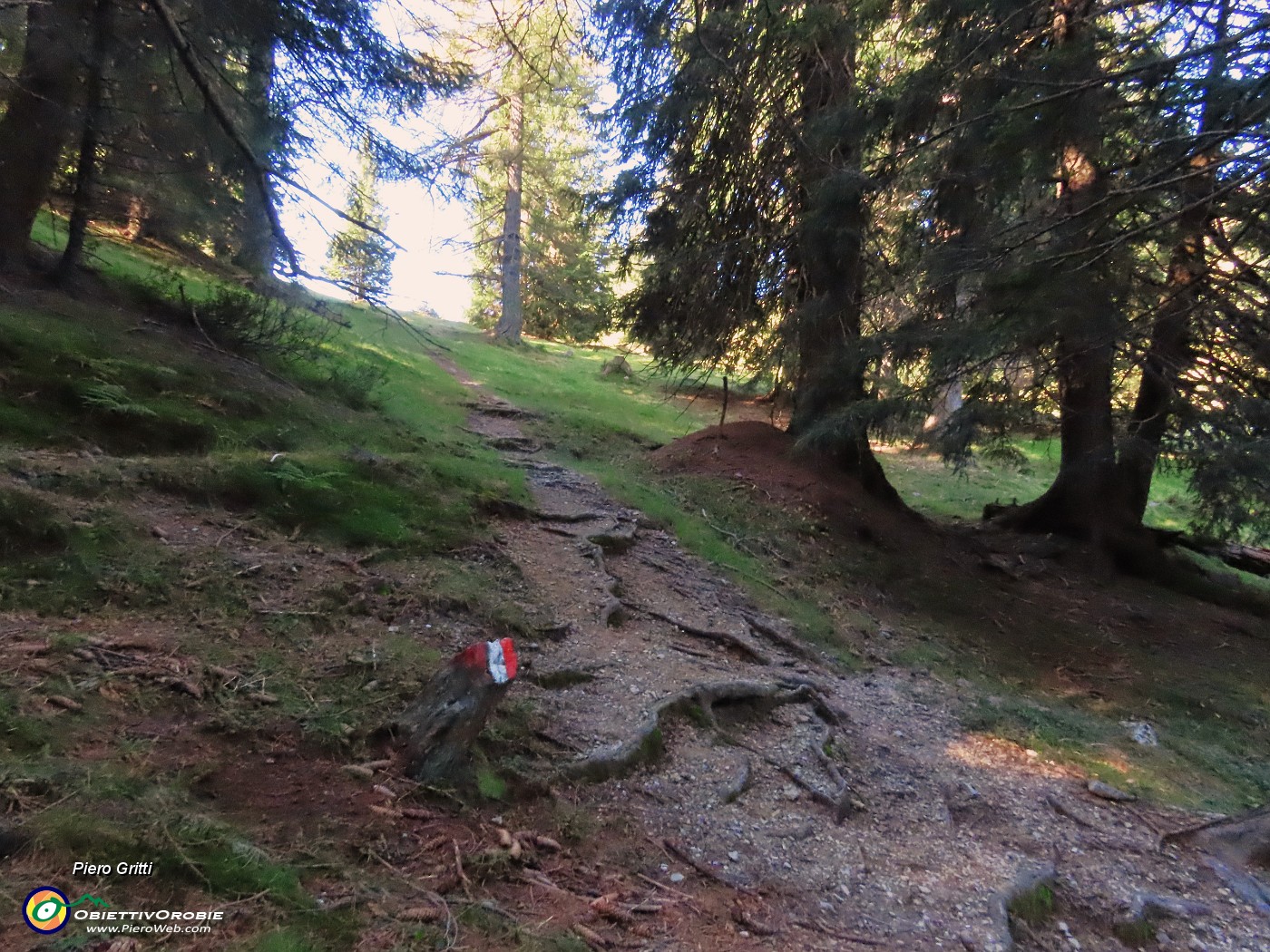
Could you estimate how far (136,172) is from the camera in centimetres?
872

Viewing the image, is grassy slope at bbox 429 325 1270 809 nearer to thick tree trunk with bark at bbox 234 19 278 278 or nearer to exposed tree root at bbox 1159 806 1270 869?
exposed tree root at bbox 1159 806 1270 869

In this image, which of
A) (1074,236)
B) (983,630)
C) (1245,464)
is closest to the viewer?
(1074,236)

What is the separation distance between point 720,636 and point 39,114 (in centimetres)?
922

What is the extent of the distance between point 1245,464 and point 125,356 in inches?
466

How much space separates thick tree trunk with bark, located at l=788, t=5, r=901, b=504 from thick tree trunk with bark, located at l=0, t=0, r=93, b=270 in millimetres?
8441

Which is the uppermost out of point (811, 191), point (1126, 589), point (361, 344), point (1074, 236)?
point (811, 191)

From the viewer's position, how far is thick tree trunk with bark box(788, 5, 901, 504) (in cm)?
996

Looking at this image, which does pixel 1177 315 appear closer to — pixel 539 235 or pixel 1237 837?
pixel 1237 837

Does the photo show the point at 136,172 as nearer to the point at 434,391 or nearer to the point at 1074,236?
the point at 434,391

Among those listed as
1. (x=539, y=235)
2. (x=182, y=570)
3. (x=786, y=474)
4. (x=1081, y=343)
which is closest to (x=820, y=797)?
(x=182, y=570)

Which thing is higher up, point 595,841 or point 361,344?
point 361,344

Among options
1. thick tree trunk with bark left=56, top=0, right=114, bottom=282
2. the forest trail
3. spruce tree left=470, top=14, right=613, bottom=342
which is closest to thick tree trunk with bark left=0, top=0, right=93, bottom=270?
thick tree trunk with bark left=56, top=0, right=114, bottom=282

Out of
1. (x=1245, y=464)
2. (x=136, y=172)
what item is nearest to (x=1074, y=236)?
(x=1245, y=464)

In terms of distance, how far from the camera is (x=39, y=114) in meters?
7.97
